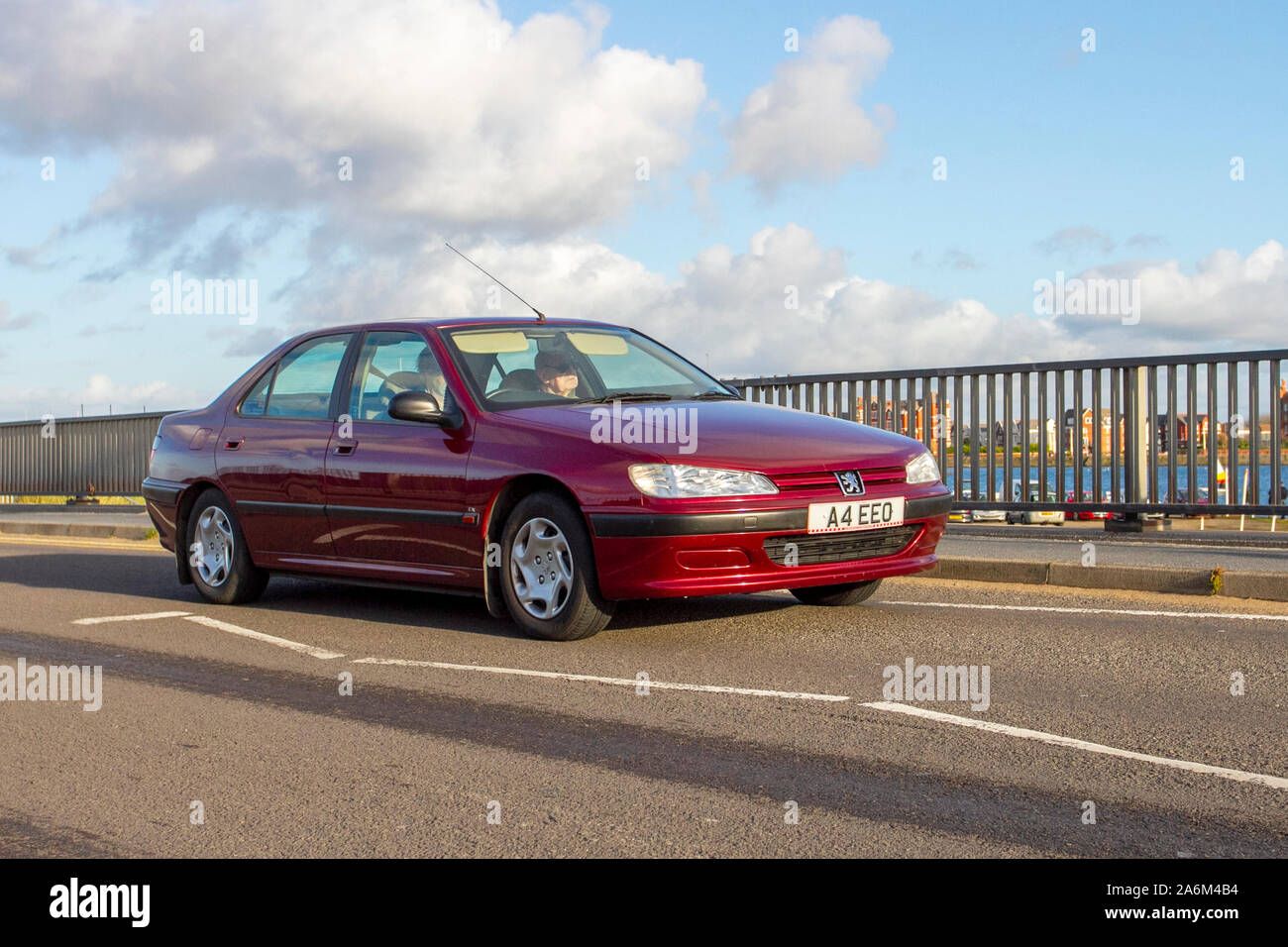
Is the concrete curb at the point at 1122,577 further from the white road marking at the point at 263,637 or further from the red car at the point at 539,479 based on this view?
the white road marking at the point at 263,637

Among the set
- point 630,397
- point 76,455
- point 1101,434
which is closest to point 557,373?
point 630,397

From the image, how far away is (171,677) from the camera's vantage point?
6.44 metres

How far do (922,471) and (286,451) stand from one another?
12.2ft

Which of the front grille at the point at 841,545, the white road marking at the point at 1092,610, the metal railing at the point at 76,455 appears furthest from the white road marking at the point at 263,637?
the metal railing at the point at 76,455

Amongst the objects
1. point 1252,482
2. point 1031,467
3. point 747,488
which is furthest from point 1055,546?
point 747,488

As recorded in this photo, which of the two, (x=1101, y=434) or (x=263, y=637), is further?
(x=1101, y=434)

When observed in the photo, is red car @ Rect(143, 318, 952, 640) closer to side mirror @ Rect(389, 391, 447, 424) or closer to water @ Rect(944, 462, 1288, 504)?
side mirror @ Rect(389, 391, 447, 424)

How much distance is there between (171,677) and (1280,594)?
5835 mm

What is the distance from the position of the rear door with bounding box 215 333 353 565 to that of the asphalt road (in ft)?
2.14

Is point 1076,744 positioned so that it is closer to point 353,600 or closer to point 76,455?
point 353,600

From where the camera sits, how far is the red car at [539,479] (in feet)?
21.7

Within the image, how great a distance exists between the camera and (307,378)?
8602 millimetres

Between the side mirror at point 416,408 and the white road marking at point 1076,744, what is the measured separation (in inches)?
119
